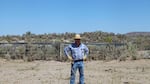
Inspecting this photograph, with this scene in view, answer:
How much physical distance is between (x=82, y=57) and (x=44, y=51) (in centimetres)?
1664

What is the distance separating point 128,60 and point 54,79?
40.4ft

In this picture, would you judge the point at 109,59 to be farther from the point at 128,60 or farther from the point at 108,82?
the point at 108,82

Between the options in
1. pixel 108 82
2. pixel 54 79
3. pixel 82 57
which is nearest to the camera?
pixel 82 57

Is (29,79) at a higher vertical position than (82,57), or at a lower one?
lower

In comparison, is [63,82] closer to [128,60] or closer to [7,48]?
[128,60]

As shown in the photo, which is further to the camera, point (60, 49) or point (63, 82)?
point (60, 49)

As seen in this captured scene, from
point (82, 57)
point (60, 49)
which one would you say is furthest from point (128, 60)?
point (82, 57)

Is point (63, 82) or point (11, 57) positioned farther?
point (11, 57)

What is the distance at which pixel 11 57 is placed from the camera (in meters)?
29.8

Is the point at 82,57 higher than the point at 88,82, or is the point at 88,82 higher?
the point at 82,57

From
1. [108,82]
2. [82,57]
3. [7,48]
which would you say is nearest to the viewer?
[82,57]

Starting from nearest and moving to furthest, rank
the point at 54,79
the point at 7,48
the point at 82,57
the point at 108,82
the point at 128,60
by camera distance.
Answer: the point at 82,57 → the point at 108,82 → the point at 54,79 → the point at 128,60 → the point at 7,48

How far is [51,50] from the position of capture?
29797 millimetres

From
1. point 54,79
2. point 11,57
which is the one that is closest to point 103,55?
point 11,57
